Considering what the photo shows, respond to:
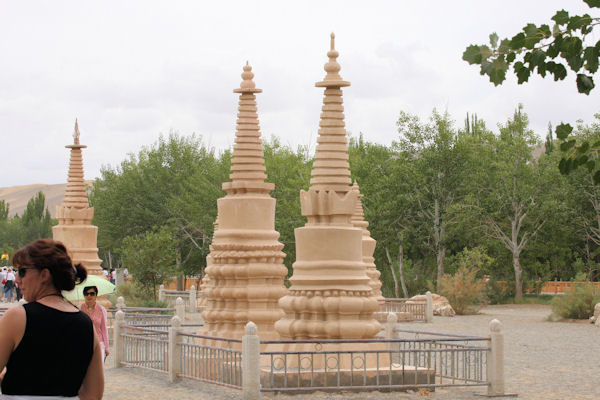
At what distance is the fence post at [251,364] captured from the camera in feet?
45.9

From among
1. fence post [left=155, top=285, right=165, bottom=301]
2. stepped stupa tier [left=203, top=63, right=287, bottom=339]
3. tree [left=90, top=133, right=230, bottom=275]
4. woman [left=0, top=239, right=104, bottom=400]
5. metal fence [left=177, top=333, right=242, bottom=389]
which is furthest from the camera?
tree [left=90, top=133, right=230, bottom=275]

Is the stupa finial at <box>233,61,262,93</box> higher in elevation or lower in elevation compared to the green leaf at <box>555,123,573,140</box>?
higher

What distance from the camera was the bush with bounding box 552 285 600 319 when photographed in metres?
34.2

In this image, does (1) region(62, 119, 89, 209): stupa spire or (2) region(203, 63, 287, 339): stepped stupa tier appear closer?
(2) region(203, 63, 287, 339): stepped stupa tier

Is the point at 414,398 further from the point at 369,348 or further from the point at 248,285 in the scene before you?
the point at 248,285

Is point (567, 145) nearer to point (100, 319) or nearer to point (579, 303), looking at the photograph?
point (100, 319)

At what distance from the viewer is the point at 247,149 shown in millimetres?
19328

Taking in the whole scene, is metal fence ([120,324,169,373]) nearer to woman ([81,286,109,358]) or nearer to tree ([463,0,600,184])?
woman ([81,286,109,358])

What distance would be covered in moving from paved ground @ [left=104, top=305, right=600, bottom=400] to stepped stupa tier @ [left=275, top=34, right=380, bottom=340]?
4.10 feet

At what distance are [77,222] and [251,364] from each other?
13.4 m

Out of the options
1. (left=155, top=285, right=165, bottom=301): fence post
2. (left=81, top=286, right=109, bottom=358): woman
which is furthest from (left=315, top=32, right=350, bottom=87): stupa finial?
(left=155, top=285, right=165, bottom=301): fence post

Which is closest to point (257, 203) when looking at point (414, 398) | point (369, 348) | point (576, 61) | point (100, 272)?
point (369, 348)

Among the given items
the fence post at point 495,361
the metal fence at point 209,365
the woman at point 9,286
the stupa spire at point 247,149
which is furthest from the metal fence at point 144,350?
the woman at point 9,286

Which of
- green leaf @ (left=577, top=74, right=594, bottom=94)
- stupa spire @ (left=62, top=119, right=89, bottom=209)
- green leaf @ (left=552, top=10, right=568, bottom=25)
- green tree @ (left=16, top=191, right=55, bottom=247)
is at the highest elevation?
green tree @ (left=16, top=191, right=55, bottom=247)
